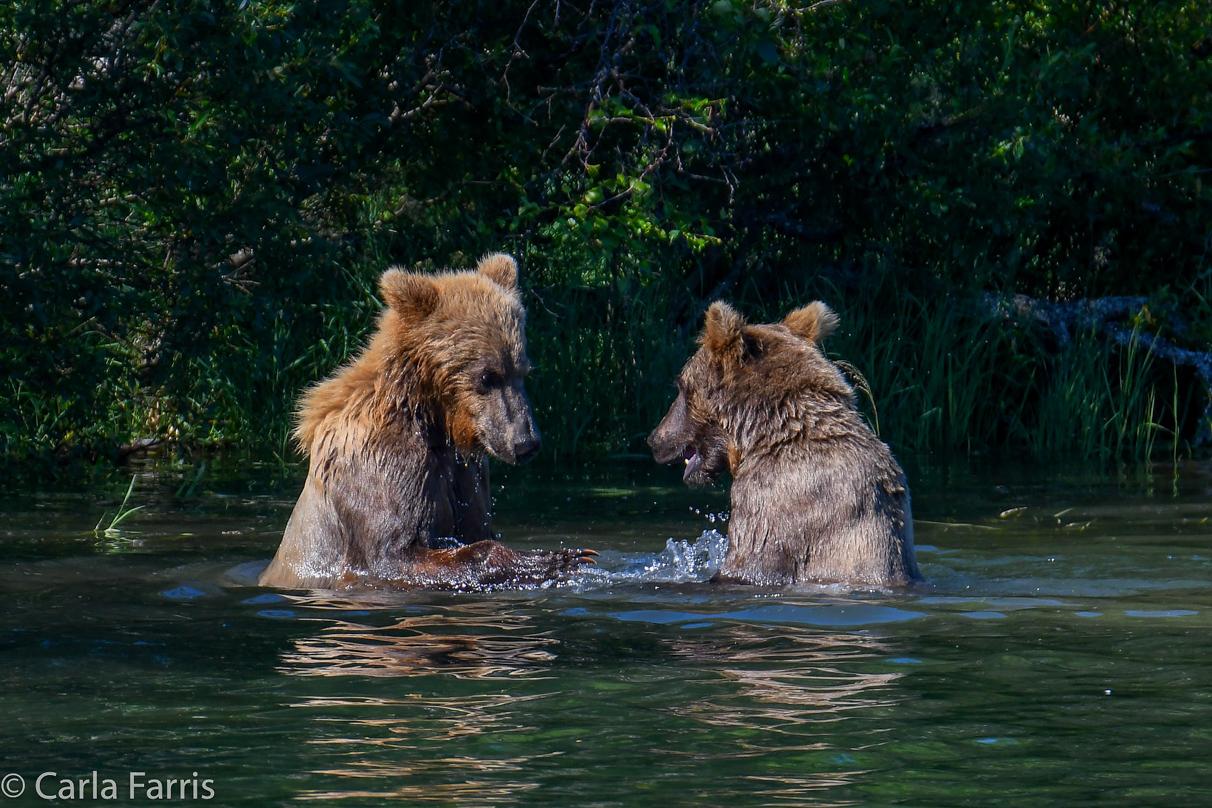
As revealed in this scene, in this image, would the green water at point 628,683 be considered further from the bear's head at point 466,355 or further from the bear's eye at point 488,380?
the bear's eye at point 488,380

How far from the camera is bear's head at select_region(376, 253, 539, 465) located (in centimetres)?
744

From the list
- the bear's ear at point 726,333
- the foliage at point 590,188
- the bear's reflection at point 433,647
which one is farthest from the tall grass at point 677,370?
the bear's reflection at point 433,647

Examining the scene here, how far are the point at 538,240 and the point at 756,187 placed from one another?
7.11 ft

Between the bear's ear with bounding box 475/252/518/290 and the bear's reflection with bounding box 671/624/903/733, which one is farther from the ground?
the bear's ear with bounding box 475/252/518/290

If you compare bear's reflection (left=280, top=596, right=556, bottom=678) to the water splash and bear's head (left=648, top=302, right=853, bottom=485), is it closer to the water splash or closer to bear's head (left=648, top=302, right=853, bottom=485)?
the water splash

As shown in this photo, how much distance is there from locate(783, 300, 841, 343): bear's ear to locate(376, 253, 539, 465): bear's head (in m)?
1.30

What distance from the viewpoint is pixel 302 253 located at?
1154 cm

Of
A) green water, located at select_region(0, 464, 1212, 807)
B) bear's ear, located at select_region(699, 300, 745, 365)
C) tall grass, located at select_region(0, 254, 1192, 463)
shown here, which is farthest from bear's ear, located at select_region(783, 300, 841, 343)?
tall grass, located at select_region(0, 254, 1192, 463)

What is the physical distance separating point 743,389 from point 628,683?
235 centimetres

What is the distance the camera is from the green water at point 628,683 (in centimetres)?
402

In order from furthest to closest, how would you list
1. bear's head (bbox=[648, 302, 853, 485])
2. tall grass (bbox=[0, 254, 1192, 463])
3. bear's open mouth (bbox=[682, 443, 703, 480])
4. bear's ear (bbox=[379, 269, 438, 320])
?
tall grass (bbox=[0, 254, 1192, 463]), bear's open mouth (bbox=[682, 443, 703, 480]), bear's ear (bbox=[379, 269, 438, 320]), bear's head (bbox=[648, 302, 853, 485])

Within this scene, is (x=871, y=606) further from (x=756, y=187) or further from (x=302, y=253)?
(x=756, y=187)

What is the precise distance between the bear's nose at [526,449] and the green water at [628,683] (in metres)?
0.68

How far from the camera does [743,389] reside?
7207 millimetres
